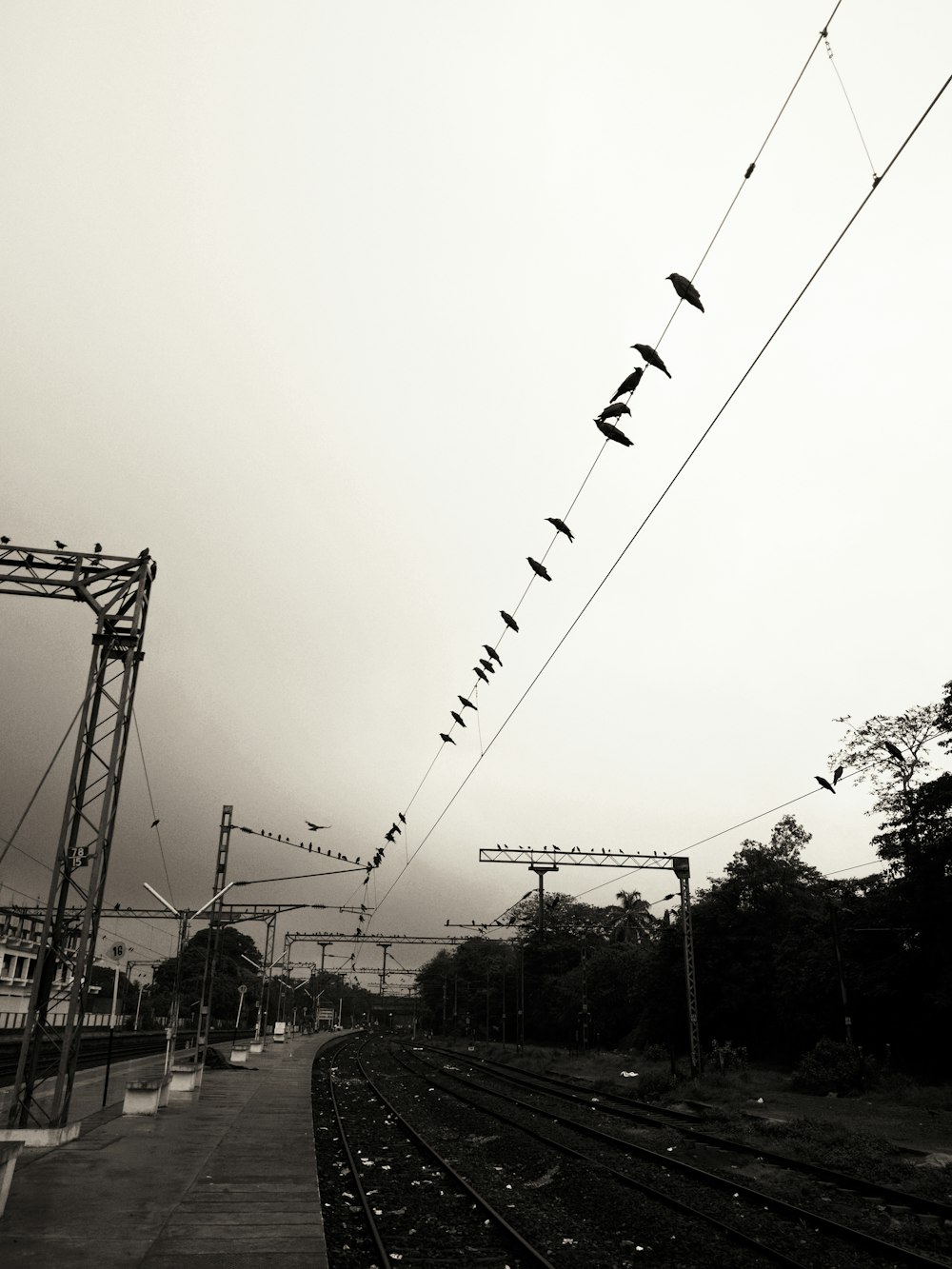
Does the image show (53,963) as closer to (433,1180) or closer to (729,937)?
(433,1180)

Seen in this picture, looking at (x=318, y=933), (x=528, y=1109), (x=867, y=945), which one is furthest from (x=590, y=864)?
(x=318, y=933)

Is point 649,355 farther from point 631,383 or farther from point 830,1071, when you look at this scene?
point 830,1071

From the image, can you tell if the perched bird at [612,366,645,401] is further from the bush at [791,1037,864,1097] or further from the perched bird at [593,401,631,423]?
the bush at [791,1037,864,1097]

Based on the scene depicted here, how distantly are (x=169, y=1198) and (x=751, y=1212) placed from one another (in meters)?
7.52

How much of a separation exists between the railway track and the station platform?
4536mm

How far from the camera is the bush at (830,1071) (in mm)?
31188

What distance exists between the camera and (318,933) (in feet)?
285

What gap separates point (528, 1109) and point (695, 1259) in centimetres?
1590

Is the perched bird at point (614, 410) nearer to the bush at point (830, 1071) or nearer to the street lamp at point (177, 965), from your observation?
the street lamp at point (177, 965)

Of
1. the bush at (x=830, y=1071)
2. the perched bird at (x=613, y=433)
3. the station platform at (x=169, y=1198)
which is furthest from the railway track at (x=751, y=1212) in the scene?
the bush at (x=830, y=1071)

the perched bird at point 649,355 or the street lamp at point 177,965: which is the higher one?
the perched bird at point 649,355

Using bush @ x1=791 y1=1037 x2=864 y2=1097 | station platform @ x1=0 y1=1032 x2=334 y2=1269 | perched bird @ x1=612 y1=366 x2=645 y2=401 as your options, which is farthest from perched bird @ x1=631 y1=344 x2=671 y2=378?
bush @ x1=791 y1=1037 x2=864 y2=1097

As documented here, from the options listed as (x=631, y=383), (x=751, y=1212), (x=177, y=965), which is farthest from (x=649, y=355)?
(x=177, y=965)

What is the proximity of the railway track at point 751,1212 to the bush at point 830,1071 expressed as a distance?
50.1 feet
